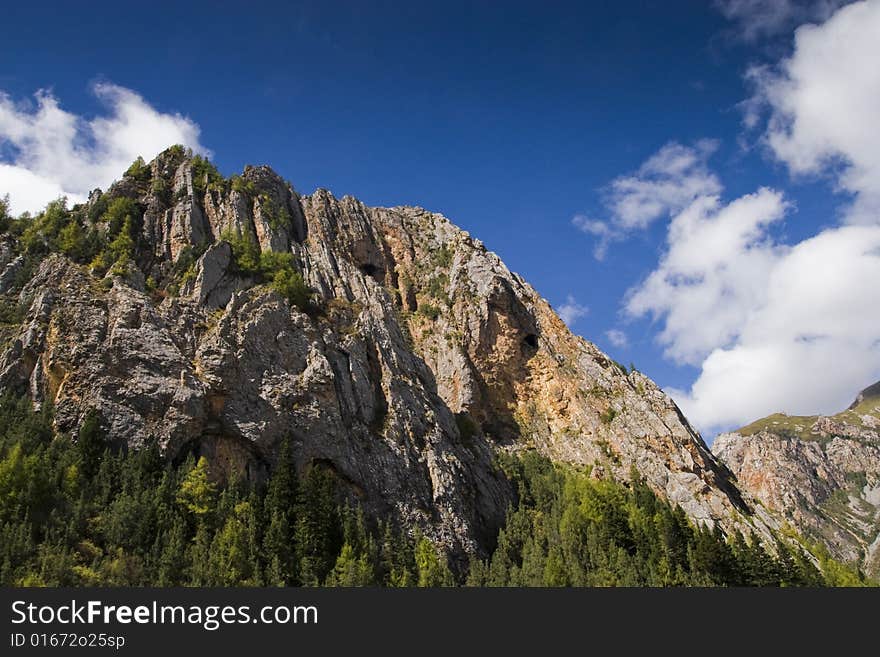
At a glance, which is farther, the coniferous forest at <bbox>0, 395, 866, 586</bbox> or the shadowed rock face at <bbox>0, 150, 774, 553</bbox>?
the shadowed rock face at <bbox>0, 150, 774, 553</bbox>

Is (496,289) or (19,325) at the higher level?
(496,289)

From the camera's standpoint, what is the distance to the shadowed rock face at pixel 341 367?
219 ft

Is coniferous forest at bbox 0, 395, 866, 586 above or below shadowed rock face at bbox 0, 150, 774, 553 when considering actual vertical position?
below

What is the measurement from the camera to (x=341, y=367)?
83.3 meters

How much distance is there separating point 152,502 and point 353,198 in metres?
106

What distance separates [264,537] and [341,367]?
29521 millimetres

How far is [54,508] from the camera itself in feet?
170

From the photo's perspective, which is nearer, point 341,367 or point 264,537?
point 264,537

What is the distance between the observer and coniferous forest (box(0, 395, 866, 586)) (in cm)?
4981

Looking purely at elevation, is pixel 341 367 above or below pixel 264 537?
above

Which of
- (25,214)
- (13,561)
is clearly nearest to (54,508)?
(13,561)

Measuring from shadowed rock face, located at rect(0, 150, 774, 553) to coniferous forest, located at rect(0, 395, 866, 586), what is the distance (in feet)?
13.1

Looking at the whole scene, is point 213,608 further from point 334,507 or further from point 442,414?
point 442,414

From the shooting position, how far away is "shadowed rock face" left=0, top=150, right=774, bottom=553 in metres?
66.7
